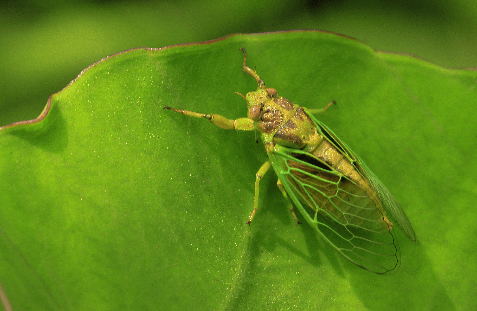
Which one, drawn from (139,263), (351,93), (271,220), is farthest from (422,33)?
(139,263)

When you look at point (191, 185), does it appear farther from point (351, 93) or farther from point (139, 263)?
point (351, 93)

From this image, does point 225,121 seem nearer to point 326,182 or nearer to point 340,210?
point 326,182

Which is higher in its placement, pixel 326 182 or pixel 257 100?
pixel 257 100

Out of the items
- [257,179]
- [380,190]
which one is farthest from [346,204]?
[257,179]

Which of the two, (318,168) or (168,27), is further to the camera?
(168,27)

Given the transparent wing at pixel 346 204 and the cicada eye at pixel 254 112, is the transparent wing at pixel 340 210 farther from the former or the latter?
the cicada eye at pixel 254 112

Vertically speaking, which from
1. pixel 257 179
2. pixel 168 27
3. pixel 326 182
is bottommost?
pixel 326 182
